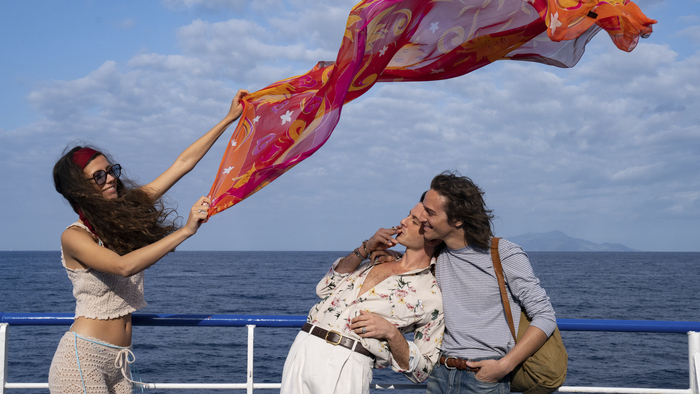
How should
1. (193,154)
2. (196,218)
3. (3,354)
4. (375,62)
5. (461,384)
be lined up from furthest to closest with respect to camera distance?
1. (193,154)
2. (3,354)
3. (375,62)
4. (461,384)
5. (196,218)

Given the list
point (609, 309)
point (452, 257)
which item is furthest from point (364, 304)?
point (609, 309)

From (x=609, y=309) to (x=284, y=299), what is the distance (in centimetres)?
2480

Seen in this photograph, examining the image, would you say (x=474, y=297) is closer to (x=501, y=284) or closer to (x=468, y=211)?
(x=501, y=284)

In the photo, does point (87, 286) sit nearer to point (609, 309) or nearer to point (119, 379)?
point (119, 379)

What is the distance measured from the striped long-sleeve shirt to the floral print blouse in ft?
0.19

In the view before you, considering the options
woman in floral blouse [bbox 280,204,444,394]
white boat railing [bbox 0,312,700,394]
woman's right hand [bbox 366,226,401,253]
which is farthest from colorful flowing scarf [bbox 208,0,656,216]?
white boat railing [bbox 0,312,700,394]

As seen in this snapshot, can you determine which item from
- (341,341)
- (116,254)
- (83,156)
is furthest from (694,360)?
(83,156)

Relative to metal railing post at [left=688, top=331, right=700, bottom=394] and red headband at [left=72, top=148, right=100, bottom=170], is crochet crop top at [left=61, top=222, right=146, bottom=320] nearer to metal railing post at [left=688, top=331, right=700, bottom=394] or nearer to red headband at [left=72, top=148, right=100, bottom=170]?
red headband at [left=72, top=148, right=100, bottom=170]

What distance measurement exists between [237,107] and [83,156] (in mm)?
774

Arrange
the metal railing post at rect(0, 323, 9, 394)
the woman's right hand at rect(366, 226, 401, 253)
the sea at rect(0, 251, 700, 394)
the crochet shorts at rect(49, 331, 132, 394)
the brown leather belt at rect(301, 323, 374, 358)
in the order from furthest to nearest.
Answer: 1. the sea at rect(0, 251, 700, 394)
2. the metal railing post at rect(0, 323, 9, 394)
3. the woman's right hand at rect(366, 226, 401, 253)
4. the brown leather belt at rect(301, 323, 374, 358)
5. the crochet shorts at rect(49, 331, 132, 394)

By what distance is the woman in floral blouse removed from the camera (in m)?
2.18

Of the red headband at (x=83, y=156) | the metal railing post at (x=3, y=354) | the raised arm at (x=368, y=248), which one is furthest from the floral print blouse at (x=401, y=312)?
the metal railing post at (x=3, y=354)

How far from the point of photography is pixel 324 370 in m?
2.18

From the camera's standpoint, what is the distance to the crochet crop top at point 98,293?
217 centimetres
